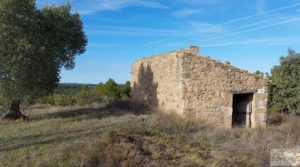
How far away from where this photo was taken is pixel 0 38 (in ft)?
51.1

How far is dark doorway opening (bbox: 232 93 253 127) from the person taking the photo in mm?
16516

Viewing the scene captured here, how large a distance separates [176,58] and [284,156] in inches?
285

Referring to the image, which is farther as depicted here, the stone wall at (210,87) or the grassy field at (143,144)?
the stone wall at (210,87)

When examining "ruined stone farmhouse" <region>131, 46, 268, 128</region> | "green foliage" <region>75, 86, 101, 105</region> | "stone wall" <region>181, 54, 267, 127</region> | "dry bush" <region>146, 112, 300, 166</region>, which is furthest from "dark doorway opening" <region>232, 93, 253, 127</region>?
"green foliage" <region>75, 86, 101, 105</region>

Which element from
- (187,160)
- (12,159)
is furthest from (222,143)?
(12,159)

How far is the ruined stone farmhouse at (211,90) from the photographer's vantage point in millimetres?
15266

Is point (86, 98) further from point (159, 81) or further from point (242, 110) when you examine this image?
point (242, 110)

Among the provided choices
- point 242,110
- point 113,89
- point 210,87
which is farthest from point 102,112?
point 113,89

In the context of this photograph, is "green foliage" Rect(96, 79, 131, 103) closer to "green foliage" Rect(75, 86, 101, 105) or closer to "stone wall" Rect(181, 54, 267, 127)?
"green foliage" Rect(75, 86, 101, 105)

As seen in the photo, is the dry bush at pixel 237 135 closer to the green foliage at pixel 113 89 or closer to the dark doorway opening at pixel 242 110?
the dark doorway opening at pixel 242 110

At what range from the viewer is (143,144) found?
34.1ft

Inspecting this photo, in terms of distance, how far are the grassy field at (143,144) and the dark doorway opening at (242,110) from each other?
1.81 m

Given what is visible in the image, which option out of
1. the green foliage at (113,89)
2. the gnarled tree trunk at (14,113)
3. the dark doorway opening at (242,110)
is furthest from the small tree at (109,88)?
the dark doorway opening at (242,110)

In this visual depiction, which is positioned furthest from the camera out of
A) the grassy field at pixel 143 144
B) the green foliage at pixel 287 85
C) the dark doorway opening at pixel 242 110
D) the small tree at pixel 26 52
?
the green foliage at pixel 287 85
